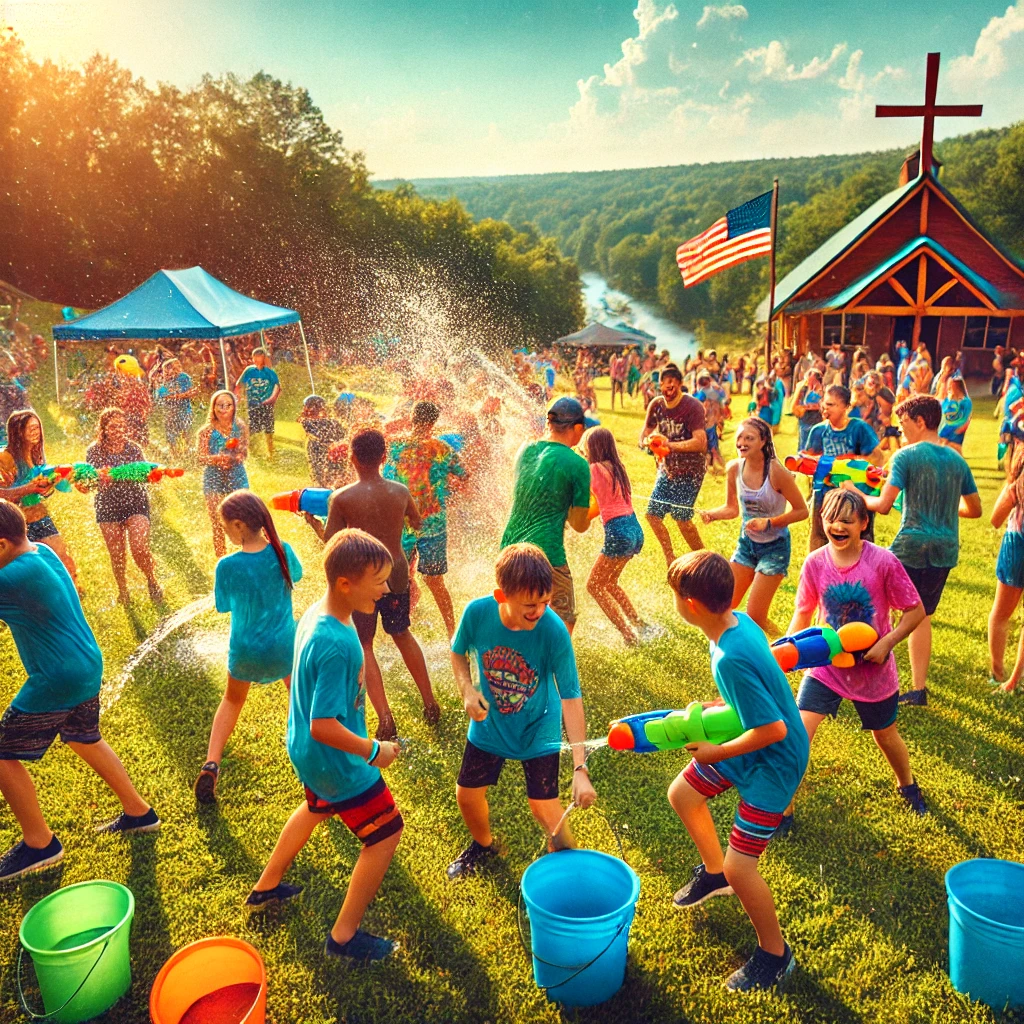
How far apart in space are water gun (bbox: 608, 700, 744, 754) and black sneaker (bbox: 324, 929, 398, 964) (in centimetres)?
136

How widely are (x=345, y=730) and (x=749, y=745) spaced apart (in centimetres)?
147

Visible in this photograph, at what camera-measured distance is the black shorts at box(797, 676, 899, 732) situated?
4031 millimetres

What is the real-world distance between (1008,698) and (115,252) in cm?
3954

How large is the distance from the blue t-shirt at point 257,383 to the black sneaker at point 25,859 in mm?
9229

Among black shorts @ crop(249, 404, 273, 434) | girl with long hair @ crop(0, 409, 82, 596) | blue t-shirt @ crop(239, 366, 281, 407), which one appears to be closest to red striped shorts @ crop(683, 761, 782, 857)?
girl with long hair @ crop(0, 409, 82, 596)

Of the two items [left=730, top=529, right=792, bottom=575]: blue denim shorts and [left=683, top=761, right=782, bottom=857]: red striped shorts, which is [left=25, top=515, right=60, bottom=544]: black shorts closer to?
[left=730, top=529, right=792, bottom=575]: blue denim shorts

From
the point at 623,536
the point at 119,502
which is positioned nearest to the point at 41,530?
the point at 119,502

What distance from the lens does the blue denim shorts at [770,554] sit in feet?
18.1

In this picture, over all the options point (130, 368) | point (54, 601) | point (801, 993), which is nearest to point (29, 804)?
point (54, 601)

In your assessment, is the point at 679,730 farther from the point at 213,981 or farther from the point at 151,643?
the point at 151,643

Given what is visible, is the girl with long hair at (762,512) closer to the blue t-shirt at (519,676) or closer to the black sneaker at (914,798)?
the black sneaker at (914,798)

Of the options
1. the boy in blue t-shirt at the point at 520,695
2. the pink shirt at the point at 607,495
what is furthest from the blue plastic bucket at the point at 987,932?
the pink shirt at the point at 607,495

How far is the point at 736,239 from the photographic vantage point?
14672mm

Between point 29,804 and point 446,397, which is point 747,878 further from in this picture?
point 446,397
